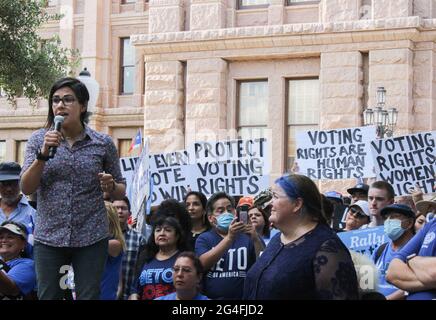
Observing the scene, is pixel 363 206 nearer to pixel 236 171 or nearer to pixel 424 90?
pixel 236 171

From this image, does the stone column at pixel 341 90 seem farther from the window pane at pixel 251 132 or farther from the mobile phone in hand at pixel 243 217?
the mobile phone in hand at pixel 243 217

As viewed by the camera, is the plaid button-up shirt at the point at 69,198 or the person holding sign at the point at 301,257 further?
the plaid button-up shirt at the point at 69,198

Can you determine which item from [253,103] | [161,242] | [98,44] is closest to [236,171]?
[161,242]

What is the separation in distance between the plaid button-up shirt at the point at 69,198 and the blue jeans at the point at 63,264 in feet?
0.20

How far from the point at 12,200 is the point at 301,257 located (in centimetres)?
468

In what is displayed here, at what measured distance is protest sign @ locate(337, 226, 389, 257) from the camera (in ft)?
33.7

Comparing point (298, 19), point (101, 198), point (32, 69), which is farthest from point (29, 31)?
point (101, 198)

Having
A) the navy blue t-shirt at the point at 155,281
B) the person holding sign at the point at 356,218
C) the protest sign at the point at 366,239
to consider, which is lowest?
the navy blue t-shirt at the point at 155,281

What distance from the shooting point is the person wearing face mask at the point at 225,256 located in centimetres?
893

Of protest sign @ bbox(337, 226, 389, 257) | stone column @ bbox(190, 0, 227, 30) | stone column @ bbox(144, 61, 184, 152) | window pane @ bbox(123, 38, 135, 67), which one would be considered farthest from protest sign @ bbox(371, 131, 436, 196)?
window pane @ bbox(123, 38, 135, 67)

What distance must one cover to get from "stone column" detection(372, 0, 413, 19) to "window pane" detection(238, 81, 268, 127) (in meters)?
3.20

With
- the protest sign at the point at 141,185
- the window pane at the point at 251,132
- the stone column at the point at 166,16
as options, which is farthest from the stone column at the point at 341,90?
the protest sign at the point at 141,185

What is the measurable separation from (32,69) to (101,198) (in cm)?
1648


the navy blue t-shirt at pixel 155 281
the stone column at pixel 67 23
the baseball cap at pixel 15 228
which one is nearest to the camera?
the navy blue t-shirt at pixel 155 281
